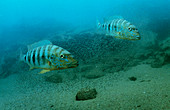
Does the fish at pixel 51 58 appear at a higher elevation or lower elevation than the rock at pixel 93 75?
higher

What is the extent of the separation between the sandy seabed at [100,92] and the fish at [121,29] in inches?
54.5

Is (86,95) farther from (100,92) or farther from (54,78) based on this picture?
(54,78)

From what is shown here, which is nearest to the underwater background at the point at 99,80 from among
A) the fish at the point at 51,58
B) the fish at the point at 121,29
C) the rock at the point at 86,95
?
the rock at the point at 86,95

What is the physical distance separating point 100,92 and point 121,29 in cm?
203

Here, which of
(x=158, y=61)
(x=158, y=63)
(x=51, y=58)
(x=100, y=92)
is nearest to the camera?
(x=51, y=58)

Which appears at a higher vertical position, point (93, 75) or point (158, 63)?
point (158, 63)

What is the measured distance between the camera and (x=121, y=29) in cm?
299

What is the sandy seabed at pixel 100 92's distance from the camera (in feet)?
9.19

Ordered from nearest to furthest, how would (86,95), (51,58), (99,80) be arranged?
1. (51,58)
2. (86,95)
3. (99,80)

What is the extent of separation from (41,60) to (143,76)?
4.48 m

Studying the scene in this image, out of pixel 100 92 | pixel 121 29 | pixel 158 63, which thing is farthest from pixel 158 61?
pixel 121 29

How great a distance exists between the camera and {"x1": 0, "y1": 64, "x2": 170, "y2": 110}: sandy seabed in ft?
9.19

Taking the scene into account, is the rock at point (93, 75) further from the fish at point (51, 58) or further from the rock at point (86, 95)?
the fish at point (51, 58)

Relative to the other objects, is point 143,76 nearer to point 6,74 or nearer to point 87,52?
point 87,52
